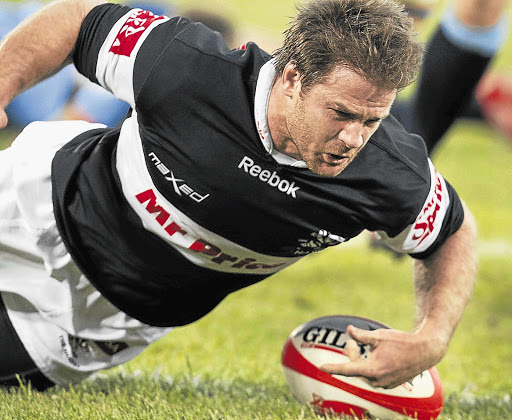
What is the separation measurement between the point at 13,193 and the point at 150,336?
2.58 ft

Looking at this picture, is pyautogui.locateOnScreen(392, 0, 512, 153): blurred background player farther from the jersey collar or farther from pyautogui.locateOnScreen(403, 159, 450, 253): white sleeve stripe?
the jersey collar

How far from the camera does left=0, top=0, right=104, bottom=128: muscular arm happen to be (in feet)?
9.28

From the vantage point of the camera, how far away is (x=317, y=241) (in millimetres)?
3051

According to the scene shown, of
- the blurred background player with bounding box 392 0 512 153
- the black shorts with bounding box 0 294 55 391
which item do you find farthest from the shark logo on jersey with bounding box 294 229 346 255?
the blurred background player with bounding box 392 0 512 153

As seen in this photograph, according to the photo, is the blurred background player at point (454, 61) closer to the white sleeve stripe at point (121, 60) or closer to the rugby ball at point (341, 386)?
the rugby ball at point (341, 386)

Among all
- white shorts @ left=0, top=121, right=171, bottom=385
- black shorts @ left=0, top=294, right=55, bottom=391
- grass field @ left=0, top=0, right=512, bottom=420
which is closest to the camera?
grass field @ left=0, top=0, right=512, bottom=420

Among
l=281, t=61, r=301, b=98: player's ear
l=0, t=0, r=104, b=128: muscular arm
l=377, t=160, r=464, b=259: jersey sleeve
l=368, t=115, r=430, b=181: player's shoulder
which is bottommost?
l=377, t=160, r=464, b=259: jersey sleeve

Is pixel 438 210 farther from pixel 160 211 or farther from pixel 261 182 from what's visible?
pixel 160 211

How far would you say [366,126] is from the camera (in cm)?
269

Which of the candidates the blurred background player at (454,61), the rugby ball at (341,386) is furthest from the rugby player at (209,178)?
the blurred background player at (454,61)

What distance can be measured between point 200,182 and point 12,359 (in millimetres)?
1239

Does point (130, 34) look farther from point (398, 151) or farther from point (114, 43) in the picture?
point (398, 151)

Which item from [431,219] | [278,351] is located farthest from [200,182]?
[278,351]

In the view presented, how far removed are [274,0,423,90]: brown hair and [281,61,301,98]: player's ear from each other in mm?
19
